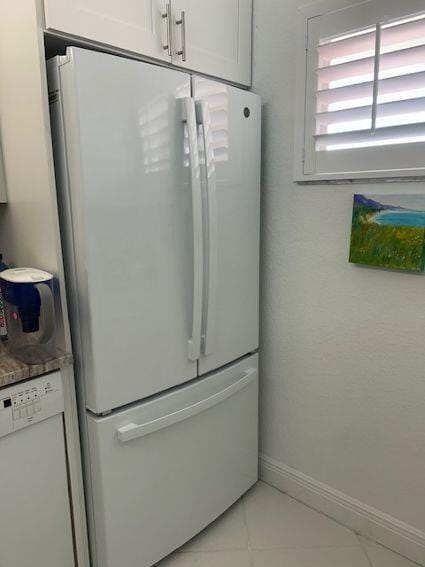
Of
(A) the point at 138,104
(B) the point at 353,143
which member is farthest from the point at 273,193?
(A) the point at 138,104

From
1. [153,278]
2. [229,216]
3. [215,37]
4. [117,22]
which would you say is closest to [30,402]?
[153,278]

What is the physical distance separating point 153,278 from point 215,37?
920mm

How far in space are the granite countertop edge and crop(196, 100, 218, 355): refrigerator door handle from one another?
0.49 meters

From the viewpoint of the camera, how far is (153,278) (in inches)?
53.7

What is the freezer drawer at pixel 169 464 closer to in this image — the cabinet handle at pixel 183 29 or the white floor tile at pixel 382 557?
the white floor tile at pixel 382 557

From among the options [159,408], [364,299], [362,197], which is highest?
[362,197]

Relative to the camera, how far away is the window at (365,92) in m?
1.34

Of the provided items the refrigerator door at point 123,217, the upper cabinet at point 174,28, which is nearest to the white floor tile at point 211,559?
the refrigerator door at point 123,217

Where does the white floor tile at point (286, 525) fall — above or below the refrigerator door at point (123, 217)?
below

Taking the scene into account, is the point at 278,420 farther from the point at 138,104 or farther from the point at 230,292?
the point at 138,104

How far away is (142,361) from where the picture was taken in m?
1.38

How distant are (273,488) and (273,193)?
137 cm

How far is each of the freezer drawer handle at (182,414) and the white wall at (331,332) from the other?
0.21 meters

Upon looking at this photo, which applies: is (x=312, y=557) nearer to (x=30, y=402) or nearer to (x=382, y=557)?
(x=382, y=557)
